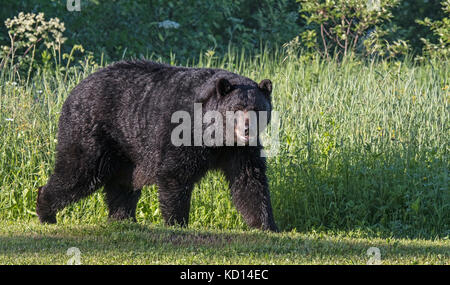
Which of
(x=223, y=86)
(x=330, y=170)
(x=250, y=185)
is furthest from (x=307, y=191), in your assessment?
(x=223, y=86)

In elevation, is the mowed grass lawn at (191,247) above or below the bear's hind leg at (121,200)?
below

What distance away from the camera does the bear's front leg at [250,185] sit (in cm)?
716

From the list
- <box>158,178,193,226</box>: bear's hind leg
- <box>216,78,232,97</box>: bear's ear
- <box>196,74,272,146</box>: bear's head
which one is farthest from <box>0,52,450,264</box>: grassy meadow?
<box>216,78,232,97</box>: bear's ear

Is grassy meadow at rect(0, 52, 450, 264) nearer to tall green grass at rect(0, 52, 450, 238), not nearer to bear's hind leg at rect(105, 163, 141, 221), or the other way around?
tall green grass at rect(0, 52, 450, 238)

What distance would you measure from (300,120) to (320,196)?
47.4 inches

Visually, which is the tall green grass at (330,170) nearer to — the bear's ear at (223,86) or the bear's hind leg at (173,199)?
the bear's hind leg at (173,199)

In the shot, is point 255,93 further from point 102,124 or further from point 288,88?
point 288,88

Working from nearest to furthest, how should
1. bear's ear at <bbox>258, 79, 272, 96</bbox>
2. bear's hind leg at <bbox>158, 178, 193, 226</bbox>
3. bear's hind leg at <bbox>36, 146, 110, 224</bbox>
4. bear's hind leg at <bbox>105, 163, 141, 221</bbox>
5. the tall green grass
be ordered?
bear's ear at <bbox>258, 79, 272, 96</bbox>, bear's hind leg at <bbox>158, 178, 193, 226</bbox>, bear's hind leg at <bbox>36, 146, 110, 224</bbox>, bear's hind leg at <bbox>105, 163, 141, 221</bbox>, the tall green grass

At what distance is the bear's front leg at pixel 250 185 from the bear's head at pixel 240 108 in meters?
0.25

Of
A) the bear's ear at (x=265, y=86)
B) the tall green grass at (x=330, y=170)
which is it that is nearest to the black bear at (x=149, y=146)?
the bear's ear at (x=265, y=86)

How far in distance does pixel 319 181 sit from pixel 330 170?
20 cm

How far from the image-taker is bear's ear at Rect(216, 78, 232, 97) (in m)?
6.80

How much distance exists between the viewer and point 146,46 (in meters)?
14.9

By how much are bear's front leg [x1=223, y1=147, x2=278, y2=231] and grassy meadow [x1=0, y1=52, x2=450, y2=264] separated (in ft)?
0.68
